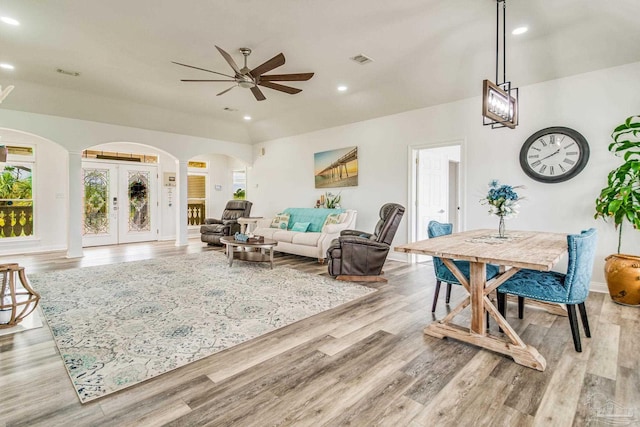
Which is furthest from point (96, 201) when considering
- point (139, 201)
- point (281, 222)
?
point (281, 222)

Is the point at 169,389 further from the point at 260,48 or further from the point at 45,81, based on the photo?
the point at 45,81

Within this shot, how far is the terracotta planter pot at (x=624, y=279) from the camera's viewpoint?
3.26 metres

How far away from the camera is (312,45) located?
3779 millimetres

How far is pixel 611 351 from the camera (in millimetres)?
2309

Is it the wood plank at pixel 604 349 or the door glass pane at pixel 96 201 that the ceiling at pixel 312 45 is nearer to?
the door glass pane at pixel 96 201

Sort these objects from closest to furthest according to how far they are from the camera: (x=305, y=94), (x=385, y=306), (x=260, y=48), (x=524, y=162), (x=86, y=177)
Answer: (x=385, y=306) < (x=260, y=48) < (x=524, y=162) < (x=305, y=94) < (x=86, y=177)

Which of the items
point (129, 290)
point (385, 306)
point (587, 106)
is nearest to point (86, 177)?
point (129, 290)

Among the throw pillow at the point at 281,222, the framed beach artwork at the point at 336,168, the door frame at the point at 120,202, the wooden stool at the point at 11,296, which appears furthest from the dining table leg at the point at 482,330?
the door frame at the point at 120,202

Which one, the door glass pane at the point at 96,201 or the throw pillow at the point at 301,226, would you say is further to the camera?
the door glass pane at the point at 96,201

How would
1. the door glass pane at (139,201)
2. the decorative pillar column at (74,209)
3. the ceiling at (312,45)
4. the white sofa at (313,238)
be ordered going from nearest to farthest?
1. the ceiling at (312,45)
2. the white sofa at (313,238)
3. the decorative pillar column at (74,209)
4. the door glass pane at (139,201)

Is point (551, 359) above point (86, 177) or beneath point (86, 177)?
beneath

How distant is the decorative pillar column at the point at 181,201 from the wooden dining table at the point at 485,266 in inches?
259

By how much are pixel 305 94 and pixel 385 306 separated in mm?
3990

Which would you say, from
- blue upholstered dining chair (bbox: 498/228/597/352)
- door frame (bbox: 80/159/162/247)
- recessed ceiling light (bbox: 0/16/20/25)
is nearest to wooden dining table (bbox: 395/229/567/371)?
blue upholstered dining chair (bbox: 498/228/597/352)
